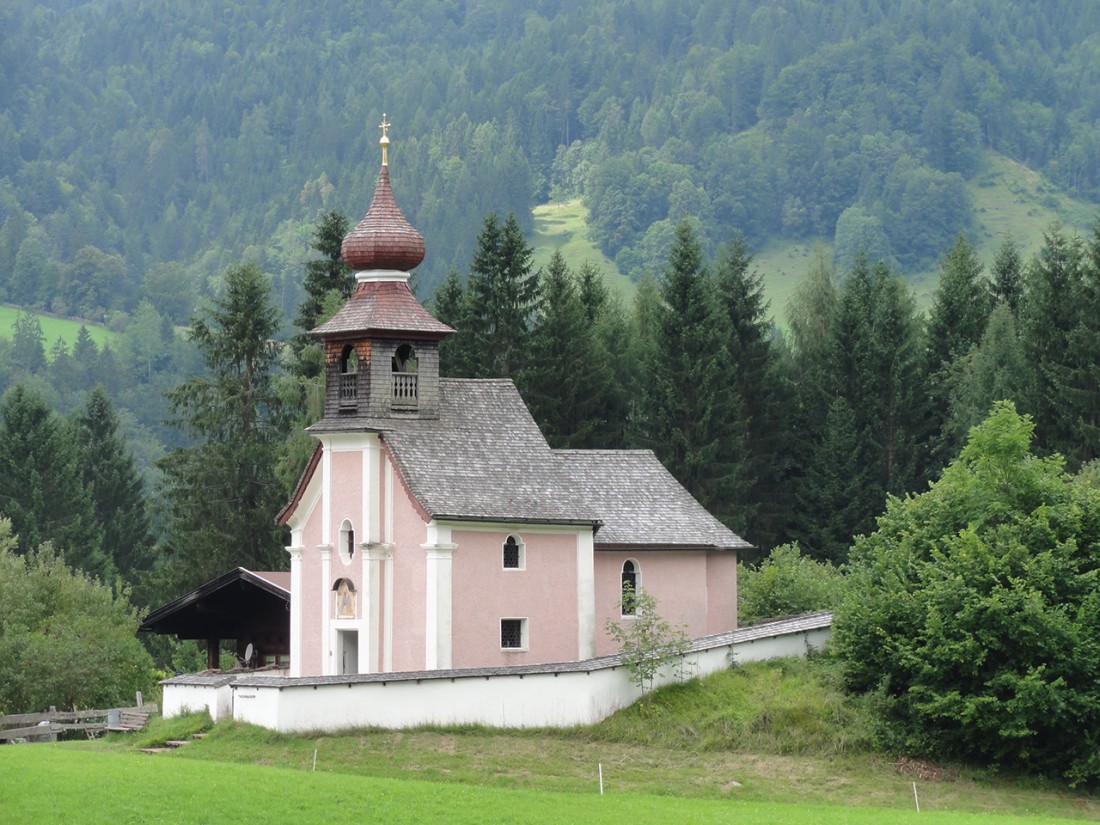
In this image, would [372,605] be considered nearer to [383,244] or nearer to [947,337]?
[383,244]

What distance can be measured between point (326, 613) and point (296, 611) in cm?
156

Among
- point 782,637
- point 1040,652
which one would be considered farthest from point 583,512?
point 1040,652

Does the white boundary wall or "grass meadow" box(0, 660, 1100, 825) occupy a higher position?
the white boundary wall

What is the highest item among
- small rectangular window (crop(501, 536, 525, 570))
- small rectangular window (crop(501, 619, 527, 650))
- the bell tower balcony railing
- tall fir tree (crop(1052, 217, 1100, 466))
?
tall fir tree (crop(1052, 217, 1100, 466))

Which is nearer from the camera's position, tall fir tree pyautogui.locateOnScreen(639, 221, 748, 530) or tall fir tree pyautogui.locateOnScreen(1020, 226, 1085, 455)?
tall fir tree pyautogui.locateOnScreen(1020, 226, 1085, 455)

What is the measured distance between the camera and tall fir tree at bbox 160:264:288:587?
7581cm

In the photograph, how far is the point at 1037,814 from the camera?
41.2 metres

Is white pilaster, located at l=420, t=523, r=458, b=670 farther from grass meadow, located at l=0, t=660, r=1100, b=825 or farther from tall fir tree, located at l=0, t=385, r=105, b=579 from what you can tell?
tall fir tree, located at l=0, t=385, r=105, b=579

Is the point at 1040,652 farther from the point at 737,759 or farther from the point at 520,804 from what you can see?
the point at 520,804

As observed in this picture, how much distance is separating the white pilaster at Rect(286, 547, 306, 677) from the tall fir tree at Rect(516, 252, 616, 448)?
22.0 meters

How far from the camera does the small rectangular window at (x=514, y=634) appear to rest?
167ft

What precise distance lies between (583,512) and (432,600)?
453 centimetres

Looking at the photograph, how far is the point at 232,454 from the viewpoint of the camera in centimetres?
7631

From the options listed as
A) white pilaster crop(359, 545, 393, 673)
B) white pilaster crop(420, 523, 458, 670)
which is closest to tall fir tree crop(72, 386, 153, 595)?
white pilaster crop(359, 545, 393, 673)
